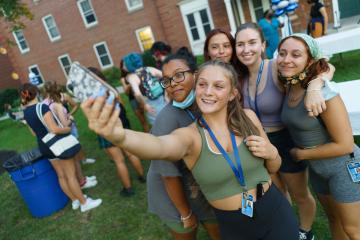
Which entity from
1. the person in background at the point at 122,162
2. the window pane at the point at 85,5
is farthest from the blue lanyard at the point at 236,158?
the window pane at the point at 85,5

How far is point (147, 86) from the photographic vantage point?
3.91 m

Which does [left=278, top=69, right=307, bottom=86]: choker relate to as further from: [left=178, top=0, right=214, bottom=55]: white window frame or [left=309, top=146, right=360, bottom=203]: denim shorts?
[left=178, top=0, right=214, bottom=55]: white window frame

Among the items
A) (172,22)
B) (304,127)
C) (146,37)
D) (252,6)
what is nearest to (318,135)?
(304,127)

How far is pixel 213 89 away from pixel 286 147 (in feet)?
3.44

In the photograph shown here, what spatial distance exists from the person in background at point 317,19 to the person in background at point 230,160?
6.57m

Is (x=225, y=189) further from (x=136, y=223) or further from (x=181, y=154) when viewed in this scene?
(x=136, y=223)

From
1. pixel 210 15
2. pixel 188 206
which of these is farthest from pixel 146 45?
pixel 188 206

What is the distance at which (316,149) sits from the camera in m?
2.03

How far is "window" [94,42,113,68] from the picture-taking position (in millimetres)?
20891

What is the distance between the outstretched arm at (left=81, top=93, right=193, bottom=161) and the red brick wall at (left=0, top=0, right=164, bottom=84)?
18218 millimetres

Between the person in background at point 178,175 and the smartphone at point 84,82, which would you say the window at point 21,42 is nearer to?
the person in background at point 178,175

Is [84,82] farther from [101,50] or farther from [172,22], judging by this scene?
[101,50]

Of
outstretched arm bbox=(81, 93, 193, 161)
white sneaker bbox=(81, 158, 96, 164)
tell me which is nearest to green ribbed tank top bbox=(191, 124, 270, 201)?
outstretched arm bbox=(81, 93, 193, 161)

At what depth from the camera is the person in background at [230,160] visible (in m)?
1.66
